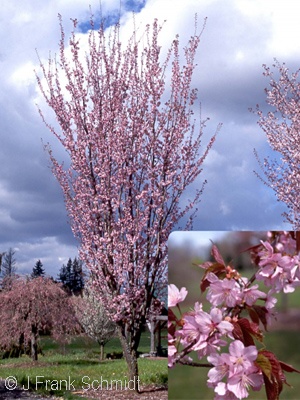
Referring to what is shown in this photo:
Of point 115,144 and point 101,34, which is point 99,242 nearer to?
point 115,144

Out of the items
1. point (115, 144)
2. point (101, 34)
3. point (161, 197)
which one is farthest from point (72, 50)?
point (161, 197)

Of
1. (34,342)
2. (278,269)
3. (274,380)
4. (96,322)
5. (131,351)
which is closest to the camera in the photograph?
(274,380)

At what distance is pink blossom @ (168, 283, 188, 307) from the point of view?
6.54 feet

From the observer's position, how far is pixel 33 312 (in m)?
9.12

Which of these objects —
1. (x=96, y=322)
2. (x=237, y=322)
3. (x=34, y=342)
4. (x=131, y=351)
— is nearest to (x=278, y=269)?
(x=237, y=322)

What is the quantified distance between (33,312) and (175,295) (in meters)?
7.48

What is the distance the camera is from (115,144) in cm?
641

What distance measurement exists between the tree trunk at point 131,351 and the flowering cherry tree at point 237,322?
186 inches

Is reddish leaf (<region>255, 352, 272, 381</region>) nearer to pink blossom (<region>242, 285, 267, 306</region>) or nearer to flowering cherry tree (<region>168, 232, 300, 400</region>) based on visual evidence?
flowering cherry tree (<region>168, 232, 300, 400</region>)

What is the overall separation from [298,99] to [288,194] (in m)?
1.37

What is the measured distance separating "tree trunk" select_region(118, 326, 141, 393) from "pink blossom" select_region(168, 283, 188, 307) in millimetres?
4712

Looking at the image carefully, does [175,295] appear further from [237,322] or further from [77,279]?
[77,279]

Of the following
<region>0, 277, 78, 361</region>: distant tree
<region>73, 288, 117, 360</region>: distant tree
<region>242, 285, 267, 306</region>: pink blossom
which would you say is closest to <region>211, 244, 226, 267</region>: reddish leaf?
<region>242, 285, 267, 306</region>: pink blossom

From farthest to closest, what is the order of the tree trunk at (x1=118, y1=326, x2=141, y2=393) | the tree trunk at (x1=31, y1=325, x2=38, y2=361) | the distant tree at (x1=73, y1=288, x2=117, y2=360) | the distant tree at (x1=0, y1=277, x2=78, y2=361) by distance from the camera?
1. the distant tree at (x1=73, y1=288, x2=117, y2=360)
2. the tree trunk at (x1=31, y1=325, x2=38, y2=361)
3. the distant tree at (x1=0, y1=277, x2=78, y2=361)
4. the tree trunk at (x1=118, y1=326, x2=141, y2=393)
